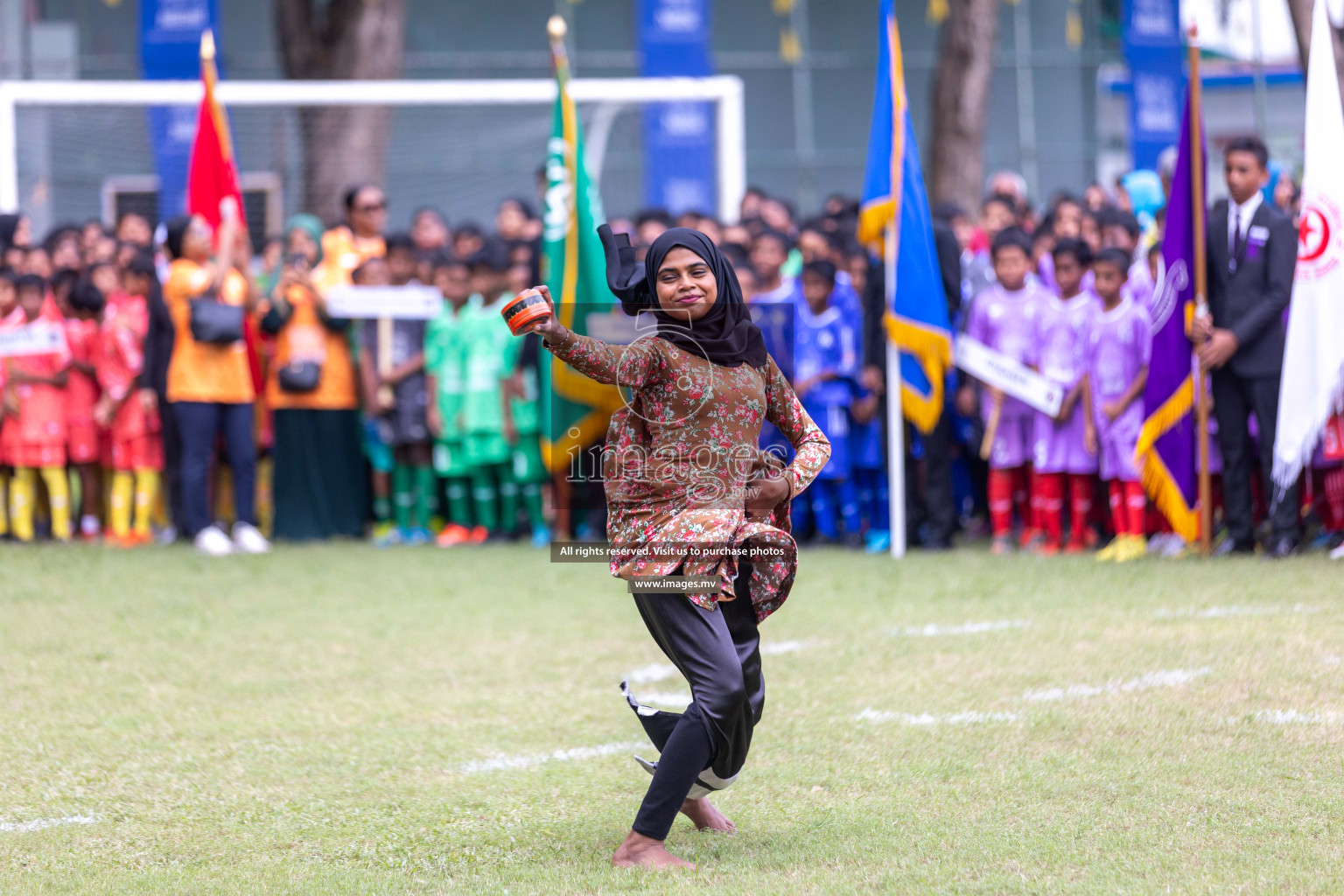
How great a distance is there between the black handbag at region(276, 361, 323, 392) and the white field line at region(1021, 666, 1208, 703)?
19.7 ft

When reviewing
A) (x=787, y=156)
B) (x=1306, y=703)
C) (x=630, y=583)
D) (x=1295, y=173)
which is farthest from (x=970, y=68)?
(x=630, y=583)

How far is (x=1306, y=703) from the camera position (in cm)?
509

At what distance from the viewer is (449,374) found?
33.4 ft

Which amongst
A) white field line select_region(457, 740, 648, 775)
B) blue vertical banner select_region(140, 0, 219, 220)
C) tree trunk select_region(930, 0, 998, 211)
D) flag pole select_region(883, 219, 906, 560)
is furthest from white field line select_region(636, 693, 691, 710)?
blue vertical banner select_region(140, 0, 219, 220)

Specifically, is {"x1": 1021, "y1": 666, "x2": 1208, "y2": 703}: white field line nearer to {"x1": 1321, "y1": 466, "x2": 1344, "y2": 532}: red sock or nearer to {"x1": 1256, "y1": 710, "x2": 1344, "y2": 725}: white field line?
{"x1": 1256, "y1": 710, "x2": 1344, "y2": 725}: white field line

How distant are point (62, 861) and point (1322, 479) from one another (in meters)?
6.92

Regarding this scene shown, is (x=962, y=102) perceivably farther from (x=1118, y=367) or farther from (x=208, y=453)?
(x=208, y=453)

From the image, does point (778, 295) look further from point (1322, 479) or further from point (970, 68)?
point (970, 68)

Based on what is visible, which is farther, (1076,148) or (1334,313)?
(1076,148)

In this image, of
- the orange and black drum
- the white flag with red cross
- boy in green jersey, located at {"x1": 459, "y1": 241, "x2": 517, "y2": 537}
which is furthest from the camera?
boy in green jersey, located at {"x1": 459, "y1": 241, "x2": 517, "y2": 537}

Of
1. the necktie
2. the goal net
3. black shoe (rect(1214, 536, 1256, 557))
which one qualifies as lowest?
black shoe (rect(1214, 536, 1256, 557))

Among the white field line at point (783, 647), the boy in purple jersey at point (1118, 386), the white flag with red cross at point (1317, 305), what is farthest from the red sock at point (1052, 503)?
the white field line at point (783, 647)

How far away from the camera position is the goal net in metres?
12.4

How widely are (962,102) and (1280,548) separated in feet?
30.3
